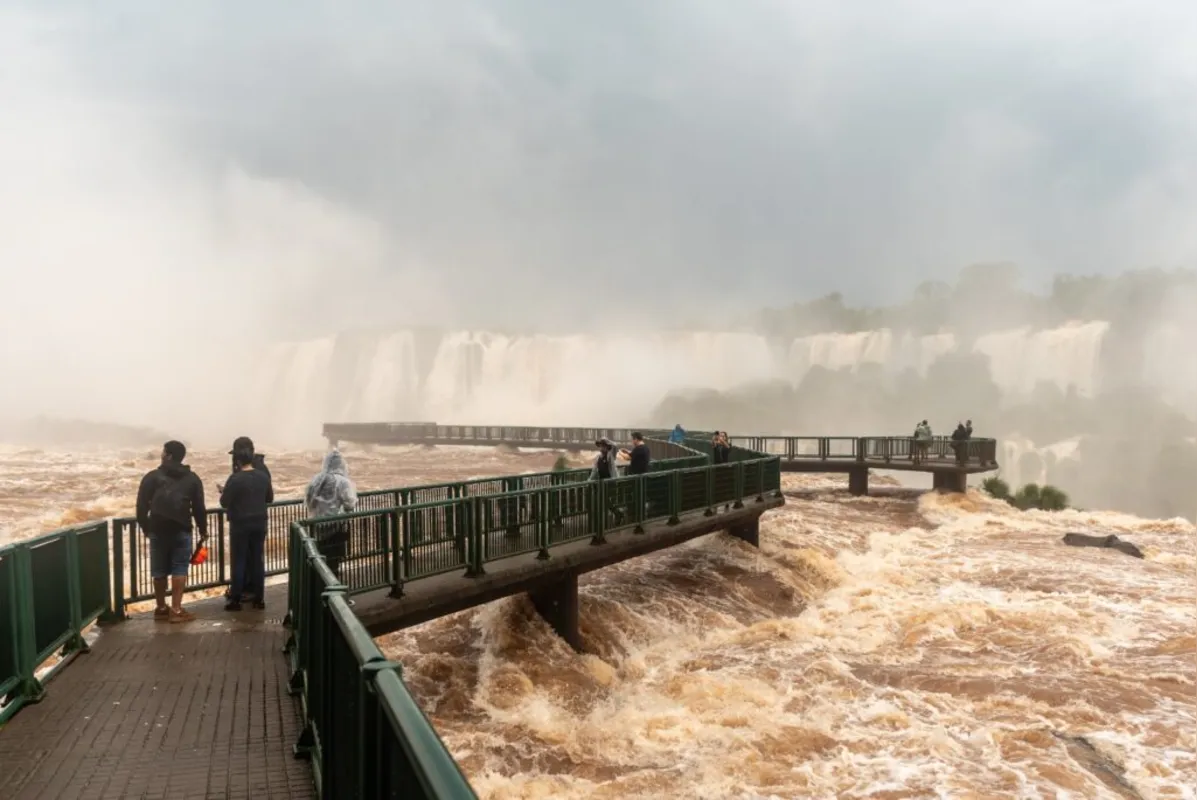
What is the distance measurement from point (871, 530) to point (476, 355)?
7996 centimetres

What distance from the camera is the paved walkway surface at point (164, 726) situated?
4.74 metres

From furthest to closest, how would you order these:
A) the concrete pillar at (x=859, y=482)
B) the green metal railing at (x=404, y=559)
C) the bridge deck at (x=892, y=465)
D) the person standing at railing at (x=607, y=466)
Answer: the concrete pillar at (x=859, y=482) < the bridge deck at (x=892, y=465) < the person standing at railing at (x=607, y=466) < the green metal railing at (x=404, y=559)

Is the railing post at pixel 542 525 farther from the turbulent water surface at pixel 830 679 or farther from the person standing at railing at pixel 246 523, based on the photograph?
the person standing at railing at pixel 246 523

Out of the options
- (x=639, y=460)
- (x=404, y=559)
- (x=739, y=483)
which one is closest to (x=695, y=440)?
(x=739, y=483)

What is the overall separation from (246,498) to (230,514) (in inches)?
10.9

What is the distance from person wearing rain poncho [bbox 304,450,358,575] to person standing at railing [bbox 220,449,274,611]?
1.65ft

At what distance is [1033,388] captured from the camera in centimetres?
9106

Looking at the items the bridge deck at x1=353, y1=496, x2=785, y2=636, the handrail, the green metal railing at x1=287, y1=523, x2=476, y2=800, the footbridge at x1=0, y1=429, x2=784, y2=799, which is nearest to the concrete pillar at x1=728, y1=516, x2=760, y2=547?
the bridge deck at x1=353, y1=496, x2=785, y2=636

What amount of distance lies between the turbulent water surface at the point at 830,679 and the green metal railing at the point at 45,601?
4122 millimetres

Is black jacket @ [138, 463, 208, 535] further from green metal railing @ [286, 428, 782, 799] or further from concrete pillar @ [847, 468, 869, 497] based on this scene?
concrete pillar @ [847, 468, 869, 497]

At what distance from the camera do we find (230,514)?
863 cm

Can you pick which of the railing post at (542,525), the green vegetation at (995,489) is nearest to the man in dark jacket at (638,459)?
the railing post at (542,525)

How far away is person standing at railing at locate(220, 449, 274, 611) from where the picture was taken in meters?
8.55

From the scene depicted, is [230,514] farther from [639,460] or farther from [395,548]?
[639,460]
